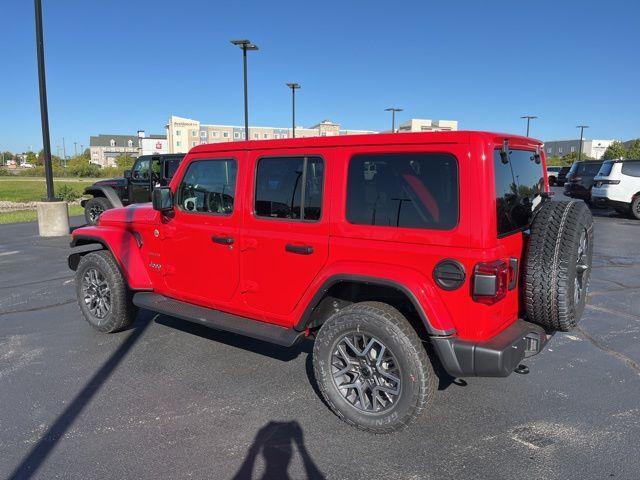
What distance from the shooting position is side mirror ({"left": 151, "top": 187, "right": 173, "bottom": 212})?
13.3ft

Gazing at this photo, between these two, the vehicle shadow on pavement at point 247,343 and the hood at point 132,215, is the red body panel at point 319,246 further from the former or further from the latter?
the vehicle shadow on pavement at point 247,343

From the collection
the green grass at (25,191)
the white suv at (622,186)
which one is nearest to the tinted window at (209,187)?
the white suv at (622,186)

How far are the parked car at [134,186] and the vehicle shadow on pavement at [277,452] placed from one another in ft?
31.8

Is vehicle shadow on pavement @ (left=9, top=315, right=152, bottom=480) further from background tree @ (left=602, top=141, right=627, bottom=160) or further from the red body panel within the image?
background tree @ (left=602, top=141, right=627, bottom=160)

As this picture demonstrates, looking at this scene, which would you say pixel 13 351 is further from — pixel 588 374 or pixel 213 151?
pixel 588 374

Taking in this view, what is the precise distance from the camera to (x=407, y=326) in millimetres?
2982

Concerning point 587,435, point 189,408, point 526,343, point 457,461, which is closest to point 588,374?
point 587,435

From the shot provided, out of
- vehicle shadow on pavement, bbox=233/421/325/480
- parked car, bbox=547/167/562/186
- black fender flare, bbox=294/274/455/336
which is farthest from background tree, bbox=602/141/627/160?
vehicle shadow on pavement, bbox=233/421/325/480

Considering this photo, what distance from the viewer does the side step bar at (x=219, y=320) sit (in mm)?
3469

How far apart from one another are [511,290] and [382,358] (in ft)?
3.00

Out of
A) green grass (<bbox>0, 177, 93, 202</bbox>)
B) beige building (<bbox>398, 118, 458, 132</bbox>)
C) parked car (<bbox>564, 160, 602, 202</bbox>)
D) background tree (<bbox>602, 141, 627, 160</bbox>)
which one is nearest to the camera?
beige building (<bbox>398, 118, 458, 132</bbox>)

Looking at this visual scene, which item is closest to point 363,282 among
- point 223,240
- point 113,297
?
point 223,240

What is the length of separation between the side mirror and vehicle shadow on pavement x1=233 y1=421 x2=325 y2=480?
78.2 inches

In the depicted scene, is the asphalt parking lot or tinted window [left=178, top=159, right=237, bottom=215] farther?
tinted window [left=178, top=159, right=237, bottom=215]
